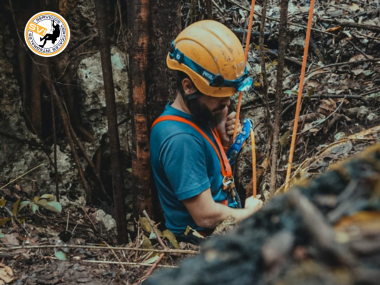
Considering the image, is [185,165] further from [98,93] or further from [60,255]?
[98,93]

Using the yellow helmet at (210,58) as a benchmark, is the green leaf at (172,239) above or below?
below

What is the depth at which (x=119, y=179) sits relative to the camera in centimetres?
350

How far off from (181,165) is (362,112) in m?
2.38

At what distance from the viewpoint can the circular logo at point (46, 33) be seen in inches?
167

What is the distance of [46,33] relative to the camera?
14.0ft

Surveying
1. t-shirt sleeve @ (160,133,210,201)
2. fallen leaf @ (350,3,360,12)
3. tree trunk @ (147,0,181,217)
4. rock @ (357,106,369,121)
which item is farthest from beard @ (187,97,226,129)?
fallen leaf @ (350,3,360,12)

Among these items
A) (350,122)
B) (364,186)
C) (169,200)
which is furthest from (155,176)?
(364,186)

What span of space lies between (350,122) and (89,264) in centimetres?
299

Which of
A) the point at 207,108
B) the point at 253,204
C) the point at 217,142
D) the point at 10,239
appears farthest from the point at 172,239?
the point at 10,239

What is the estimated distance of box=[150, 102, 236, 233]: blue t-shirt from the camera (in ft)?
8.55

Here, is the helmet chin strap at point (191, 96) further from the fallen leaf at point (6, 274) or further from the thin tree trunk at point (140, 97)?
the fallen leaf at point (6, 274)

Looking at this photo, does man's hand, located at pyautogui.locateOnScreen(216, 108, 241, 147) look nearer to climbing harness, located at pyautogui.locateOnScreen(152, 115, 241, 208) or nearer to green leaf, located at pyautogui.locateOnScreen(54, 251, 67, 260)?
climbing harness, located at pyautogui.locateOnScreen(152, 115, 241, 208)

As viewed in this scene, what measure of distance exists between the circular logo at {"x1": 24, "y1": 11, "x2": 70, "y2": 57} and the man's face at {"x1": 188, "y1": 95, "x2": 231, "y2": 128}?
231cm

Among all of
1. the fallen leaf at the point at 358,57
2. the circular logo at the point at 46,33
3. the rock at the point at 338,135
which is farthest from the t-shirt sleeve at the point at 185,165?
the fallen leaf at the point at 358,57
